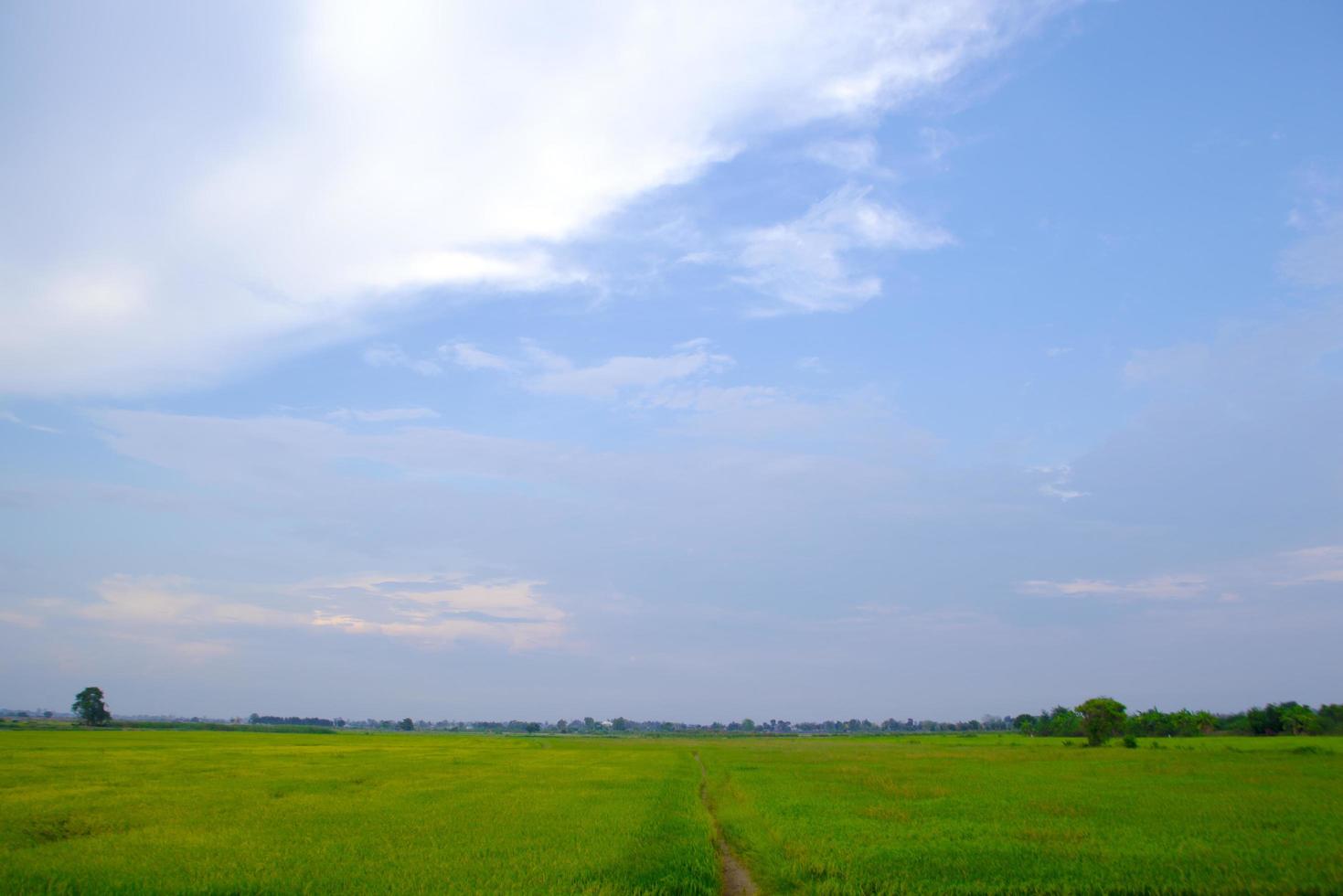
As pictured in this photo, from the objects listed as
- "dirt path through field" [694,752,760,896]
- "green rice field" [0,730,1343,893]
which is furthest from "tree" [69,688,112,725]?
"dirt path through field" [694,752,760,896]

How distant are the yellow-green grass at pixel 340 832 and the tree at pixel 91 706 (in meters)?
99.7

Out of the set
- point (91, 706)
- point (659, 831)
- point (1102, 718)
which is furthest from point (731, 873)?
point (91, 706)

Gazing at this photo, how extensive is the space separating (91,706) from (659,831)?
428ft

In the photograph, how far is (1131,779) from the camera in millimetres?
28406

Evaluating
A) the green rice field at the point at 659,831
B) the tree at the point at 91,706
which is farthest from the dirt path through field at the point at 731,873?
the tree at the point at 91,706

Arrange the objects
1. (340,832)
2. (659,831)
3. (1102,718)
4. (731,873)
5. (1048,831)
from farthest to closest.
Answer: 1. (1102,718)
2. (659,831)
3. (340,832)
4. (1048,831)
5. (731,873)

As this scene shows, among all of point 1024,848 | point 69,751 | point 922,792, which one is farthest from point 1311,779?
point 69,751

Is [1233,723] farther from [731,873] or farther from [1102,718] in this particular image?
[731,873]

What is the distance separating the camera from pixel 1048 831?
1716cm

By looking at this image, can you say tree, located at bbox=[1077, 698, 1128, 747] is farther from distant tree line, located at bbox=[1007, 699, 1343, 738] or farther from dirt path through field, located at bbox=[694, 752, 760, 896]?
dirt path through field, located at bbox=[694, 752, 760, 896]

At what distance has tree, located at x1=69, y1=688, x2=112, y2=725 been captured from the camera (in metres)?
109

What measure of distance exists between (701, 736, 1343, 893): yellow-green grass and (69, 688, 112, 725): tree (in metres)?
121

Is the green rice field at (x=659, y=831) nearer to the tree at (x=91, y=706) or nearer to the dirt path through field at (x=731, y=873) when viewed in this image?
the dirt path through field at (x=731, y=873)

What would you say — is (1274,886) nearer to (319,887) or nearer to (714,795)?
(319,887)
